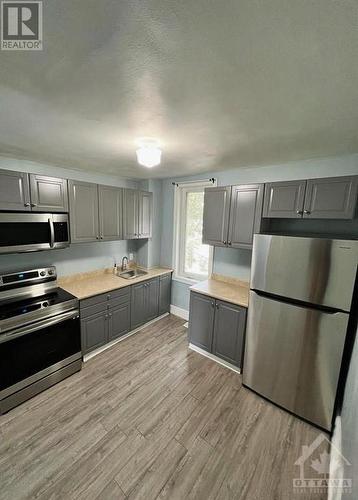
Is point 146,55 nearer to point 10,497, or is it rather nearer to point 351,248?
point 351,248

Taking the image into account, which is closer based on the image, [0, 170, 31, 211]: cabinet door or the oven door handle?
the oven door handle

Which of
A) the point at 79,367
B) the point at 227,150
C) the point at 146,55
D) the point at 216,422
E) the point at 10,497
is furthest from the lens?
the point at 79,367

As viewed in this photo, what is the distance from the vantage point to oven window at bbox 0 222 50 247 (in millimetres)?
1960

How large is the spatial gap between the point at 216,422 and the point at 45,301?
210 cm

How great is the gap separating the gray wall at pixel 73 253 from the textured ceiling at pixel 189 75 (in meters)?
0.76

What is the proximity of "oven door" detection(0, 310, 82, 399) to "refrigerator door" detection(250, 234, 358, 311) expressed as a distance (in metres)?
2.13

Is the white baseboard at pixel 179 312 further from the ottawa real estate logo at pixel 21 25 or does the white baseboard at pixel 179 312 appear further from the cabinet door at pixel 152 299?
the ottawa real estate logo at pixel 21 25

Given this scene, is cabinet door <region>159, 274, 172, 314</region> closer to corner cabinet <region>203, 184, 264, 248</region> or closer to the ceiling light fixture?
corner cabinet <region>203, 184, 264, 248</region>

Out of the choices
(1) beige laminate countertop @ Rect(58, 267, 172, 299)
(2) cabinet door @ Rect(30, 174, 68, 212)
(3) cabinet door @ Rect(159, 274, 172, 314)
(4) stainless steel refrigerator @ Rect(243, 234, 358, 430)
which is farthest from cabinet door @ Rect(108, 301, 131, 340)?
(4) stainless steel refrigerator @ Rect(243, 234, 358, 430)

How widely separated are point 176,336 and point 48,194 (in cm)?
260

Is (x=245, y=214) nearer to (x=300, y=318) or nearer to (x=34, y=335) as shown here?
(x=300, y=318)

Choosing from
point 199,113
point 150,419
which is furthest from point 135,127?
point 150,419

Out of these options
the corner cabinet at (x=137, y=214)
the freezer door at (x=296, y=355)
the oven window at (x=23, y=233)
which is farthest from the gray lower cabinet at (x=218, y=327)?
the oven window at (x=23, y=233)

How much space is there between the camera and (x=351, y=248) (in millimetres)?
1615
